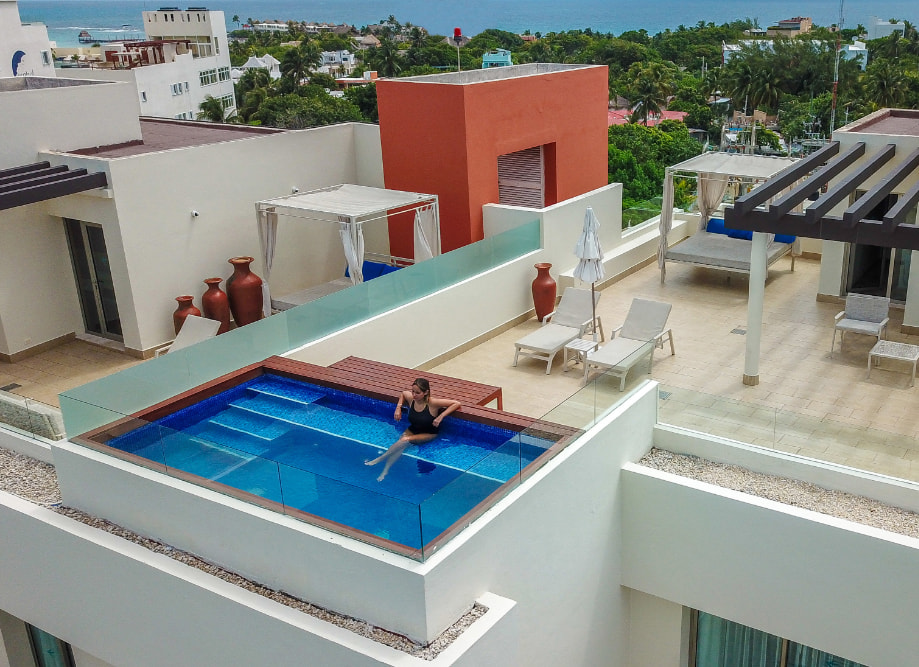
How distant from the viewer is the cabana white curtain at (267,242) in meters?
15.0

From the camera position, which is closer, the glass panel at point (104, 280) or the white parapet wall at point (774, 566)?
the white parapet wall at point (774, 566)

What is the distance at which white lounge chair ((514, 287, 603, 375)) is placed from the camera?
12.7 metres

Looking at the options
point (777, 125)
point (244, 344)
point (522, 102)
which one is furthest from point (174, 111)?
point (244, 344)

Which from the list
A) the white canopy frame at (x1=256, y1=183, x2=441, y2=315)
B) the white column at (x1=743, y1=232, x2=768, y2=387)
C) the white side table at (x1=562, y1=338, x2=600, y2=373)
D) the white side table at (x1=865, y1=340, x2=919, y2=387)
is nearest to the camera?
the white column at (x1=743, y1=232, x2=768, y2=387)

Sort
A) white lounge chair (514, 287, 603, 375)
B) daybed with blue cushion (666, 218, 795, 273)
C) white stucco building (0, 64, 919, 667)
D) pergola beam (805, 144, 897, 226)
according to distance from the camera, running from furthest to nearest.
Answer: daybed with blue cushion (666, 218, 795, 273) → white lounge chair (514, 287, 603, 375) → pergola beam (805, 144, 897, 226) → white stucco building (0, 64, 919, 667)

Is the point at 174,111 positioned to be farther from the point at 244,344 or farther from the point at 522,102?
the point at 244,344

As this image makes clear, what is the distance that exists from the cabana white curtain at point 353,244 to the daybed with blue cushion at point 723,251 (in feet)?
18.7

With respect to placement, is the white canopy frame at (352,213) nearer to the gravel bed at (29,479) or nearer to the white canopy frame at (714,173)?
the white canopy frame at (714,173)

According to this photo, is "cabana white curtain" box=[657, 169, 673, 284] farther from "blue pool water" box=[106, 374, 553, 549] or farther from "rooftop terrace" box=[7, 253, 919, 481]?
"blue pool water" box=[106, 374, 553, 549]

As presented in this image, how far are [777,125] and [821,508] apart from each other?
71.0 m

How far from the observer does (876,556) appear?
786 centimetres

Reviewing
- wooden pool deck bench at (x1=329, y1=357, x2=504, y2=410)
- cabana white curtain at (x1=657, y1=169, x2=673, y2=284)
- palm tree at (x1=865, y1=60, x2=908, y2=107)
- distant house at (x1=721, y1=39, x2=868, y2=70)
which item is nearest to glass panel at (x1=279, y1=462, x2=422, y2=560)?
wooden pool deck bench at (x1=329, y1=357, x2=504, y2=410)

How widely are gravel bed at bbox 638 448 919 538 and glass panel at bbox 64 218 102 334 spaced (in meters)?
9.76

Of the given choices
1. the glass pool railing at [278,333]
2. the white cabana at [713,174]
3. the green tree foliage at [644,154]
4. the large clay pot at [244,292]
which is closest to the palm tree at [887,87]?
the green tree foliage at [644,154]
